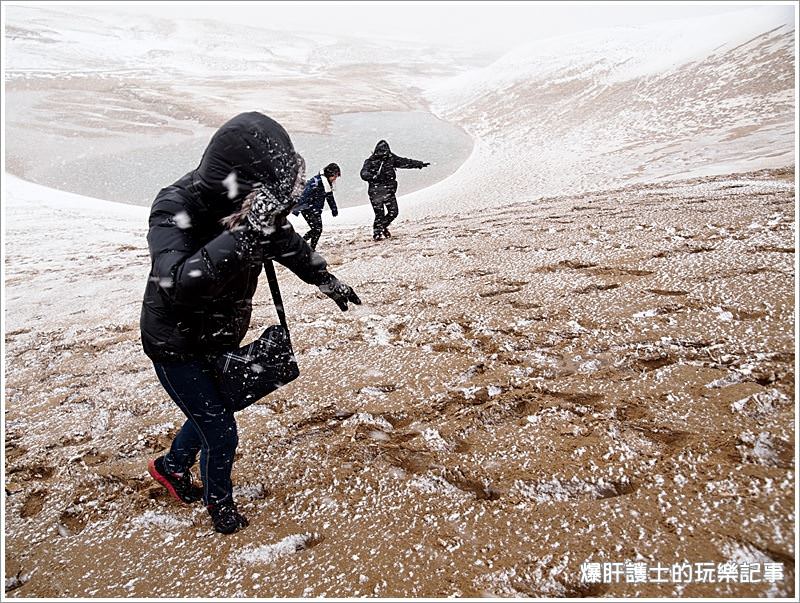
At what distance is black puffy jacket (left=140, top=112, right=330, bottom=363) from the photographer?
1770 mm

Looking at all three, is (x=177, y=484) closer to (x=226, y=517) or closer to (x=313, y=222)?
(x=226, y=517)

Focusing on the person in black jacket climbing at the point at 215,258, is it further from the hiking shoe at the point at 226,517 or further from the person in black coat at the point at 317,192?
the person in black coat at the point at 317,192

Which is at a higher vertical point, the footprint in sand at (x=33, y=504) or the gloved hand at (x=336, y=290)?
the gloved hand at (x=336, y=290)

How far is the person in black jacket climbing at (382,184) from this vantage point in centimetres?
820

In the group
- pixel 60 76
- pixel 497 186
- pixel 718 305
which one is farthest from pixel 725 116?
pixel 60 76

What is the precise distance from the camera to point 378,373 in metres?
3.61

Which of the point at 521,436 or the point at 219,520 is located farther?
the point at 521,436

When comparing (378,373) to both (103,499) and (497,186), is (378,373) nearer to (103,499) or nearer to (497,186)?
(103,499)

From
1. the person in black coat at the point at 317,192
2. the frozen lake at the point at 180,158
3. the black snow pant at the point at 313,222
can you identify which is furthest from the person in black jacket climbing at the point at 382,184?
the frozen lake at the point at 180,158

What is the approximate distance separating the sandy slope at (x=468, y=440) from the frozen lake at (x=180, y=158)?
32.8 ft

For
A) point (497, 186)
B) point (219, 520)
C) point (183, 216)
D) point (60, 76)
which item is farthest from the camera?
point (60, 76)

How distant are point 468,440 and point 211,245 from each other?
5.67 feet

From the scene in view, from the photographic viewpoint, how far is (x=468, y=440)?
2738 millimetres

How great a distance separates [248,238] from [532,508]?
171cm
